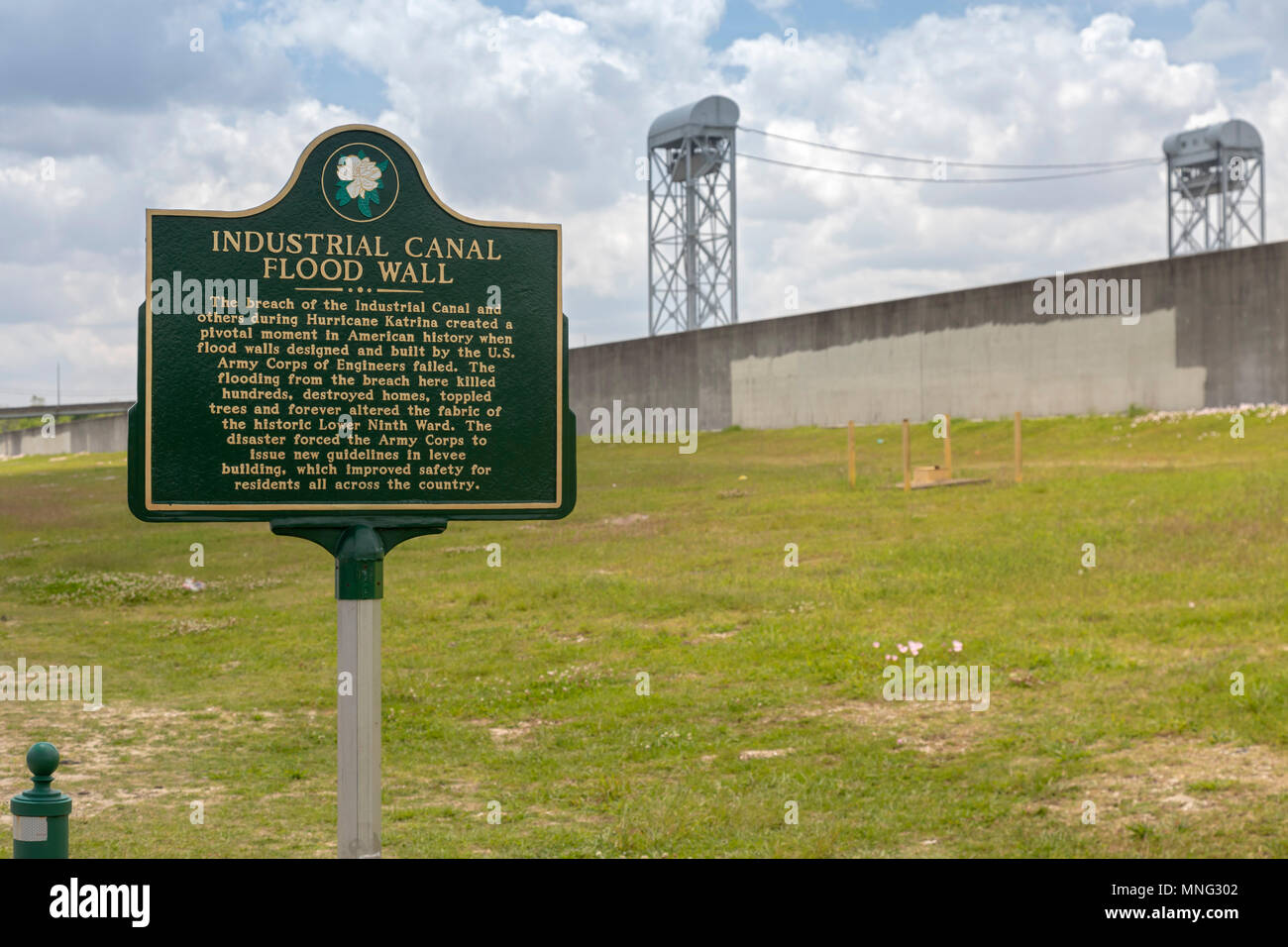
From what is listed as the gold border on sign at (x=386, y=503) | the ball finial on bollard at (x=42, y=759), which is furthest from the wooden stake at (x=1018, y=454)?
the ball finial on bollard at (x=42, y=759)

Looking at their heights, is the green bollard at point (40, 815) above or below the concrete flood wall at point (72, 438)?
below

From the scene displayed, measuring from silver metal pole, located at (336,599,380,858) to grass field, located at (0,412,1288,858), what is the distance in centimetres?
146

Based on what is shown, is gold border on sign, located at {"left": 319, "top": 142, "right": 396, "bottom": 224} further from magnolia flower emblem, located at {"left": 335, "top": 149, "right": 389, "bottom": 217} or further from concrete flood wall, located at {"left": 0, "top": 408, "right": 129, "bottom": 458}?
concrete flood wall, located at {"left": 0, "top": 408, "right": 129, "bottom": 458}

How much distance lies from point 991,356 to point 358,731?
31952 millimetres

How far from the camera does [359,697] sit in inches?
242

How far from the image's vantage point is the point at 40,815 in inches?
199

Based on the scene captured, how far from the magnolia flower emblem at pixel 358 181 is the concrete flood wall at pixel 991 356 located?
28.2 meters

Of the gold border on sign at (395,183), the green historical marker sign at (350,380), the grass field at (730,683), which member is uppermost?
the gold border on sign at (395,183)

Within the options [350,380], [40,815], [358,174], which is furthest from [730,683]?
[40,815]

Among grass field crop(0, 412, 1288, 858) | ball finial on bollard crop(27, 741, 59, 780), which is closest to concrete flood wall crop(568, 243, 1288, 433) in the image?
grass field crop(0, 412, 1288, 858)

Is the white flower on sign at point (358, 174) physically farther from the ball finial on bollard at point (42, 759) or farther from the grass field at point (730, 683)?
the grass field at point (730, 683)

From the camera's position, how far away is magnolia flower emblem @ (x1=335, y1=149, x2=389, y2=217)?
6.36m

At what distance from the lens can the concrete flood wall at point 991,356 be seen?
30125 millimetres

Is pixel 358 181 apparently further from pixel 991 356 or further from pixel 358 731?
pixel 991 356
